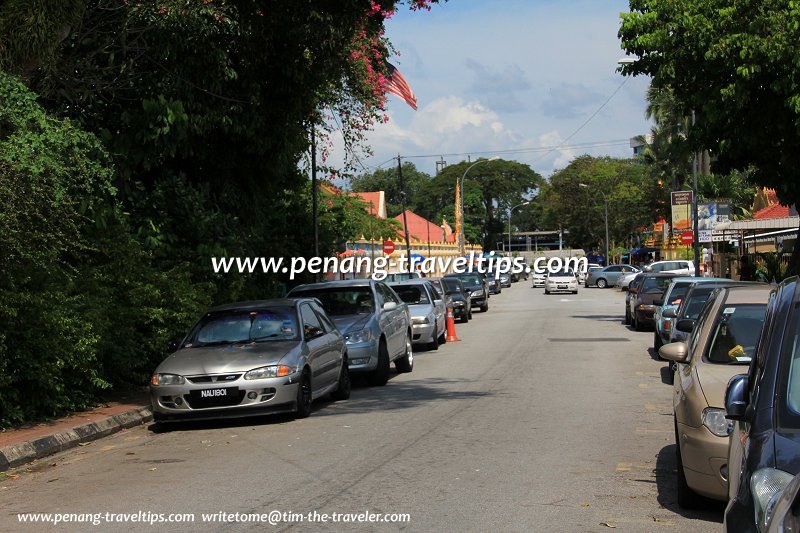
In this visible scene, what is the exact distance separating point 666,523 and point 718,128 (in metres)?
13.1

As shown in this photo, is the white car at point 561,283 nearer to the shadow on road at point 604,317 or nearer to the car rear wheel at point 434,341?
the shadow on road at point 604,317

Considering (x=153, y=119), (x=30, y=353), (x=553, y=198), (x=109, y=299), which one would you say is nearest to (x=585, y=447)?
(x=30, y=353)

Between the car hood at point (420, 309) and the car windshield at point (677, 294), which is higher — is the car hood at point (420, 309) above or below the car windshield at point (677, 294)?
below

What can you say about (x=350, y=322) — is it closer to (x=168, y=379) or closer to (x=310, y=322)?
(x=310, y=322)

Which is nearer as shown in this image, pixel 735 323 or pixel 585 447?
pixel 735 323

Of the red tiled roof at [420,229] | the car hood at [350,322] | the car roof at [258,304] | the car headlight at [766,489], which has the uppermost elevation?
the red tiled roof at [420,229]

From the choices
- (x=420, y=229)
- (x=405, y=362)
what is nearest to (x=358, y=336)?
(x=405, y=362)

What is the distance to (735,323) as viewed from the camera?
8445 millimetres

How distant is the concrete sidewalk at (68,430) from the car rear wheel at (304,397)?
2.28m

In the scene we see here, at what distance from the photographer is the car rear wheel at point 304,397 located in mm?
12055

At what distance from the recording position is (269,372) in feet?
38.4

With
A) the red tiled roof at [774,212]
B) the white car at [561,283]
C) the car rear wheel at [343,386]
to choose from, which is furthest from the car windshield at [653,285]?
the white car at [561,283]

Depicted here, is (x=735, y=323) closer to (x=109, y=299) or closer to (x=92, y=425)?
(x=92, y=425)

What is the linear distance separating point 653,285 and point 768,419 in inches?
944
